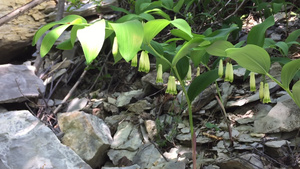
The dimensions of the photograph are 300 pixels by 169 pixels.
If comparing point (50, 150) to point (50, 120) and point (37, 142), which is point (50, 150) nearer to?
point (37, 142)

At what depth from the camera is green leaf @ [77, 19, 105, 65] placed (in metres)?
0.75

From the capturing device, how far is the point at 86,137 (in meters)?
2.19

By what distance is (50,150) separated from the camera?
1.85 meters

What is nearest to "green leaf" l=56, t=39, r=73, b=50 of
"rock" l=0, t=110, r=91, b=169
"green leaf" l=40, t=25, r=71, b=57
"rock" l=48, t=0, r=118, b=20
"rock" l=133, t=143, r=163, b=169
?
"green leaf" l=40, t=25, r=71, b=57

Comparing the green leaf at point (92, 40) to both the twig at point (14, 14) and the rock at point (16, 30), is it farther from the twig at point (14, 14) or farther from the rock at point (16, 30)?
the rock at point (16, 30)

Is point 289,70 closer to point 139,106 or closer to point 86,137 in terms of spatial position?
point 86,137

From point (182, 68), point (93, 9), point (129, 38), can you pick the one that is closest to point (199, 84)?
point (182, 68)

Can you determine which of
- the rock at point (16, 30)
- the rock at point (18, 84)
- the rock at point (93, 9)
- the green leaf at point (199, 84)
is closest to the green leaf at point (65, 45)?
the green leaf at point (199, 84)

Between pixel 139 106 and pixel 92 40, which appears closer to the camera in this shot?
pixel 92 40

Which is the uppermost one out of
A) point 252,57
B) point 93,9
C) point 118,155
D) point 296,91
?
point 252,57

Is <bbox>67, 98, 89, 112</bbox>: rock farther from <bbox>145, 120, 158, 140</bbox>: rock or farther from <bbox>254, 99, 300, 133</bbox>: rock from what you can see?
<bbox>254, 99, 300, 133</bbox>: rock

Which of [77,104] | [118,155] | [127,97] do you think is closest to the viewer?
[118,155]

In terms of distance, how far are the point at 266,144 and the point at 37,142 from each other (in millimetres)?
1593

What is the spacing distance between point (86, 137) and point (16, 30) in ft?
8.64
